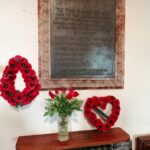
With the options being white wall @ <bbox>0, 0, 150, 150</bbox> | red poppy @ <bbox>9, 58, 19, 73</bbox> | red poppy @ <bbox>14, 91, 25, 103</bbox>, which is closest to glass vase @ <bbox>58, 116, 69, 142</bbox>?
white wall @ <bbox>0, 0, 150, 150</bbox>

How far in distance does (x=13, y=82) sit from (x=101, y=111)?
775 millimetres

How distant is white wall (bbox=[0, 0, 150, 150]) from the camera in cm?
158

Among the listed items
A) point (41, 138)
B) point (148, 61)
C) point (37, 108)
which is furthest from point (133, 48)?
point (41, 138)

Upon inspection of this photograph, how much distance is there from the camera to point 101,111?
175 cm

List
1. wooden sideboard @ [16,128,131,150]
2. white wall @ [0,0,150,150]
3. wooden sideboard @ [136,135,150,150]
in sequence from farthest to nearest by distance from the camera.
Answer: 1. wooden sideboard @ [136,135,150,150]
2. white wall @ [0,0,150,150]
3. wooden sideboard @ [16,128,131,150]

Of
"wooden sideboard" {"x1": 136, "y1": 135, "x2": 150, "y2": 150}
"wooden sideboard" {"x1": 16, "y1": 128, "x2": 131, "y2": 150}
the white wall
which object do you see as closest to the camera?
"wooden sideboard" {"x1": 16, "y1": 128, "x2": 131, "y2": 150}

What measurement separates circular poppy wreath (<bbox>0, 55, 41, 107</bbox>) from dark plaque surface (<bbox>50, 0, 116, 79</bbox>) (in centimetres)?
20

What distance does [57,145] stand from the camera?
1.46 m

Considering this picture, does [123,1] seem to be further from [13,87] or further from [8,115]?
[8,115]

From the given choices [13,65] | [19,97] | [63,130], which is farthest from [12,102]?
[63,130]

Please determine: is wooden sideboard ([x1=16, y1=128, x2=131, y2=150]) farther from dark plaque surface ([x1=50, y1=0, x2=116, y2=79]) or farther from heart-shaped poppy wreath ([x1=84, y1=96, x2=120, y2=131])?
dark plaque surface ([x1=50, y1=0, x2=116, y2=79])

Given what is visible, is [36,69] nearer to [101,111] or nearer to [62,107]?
[62,107]

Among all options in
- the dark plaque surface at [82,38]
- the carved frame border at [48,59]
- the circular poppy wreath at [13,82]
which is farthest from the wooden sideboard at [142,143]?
the circular poppy wreath at [13,82]

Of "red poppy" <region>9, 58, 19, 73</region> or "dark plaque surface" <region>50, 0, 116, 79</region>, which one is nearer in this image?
"red poppy" <region>9, 58, 19, 73</region>
